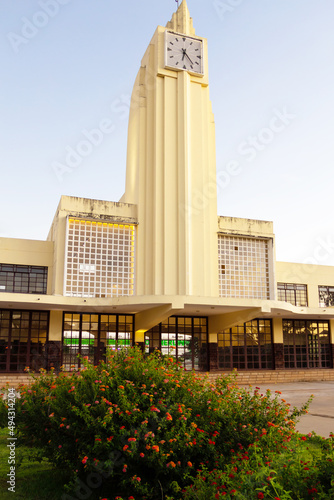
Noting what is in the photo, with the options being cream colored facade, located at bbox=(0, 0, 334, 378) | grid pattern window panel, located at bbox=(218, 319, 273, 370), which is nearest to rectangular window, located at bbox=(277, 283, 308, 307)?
cream colored facade, located at bbox=(0, 0, 334, 378)

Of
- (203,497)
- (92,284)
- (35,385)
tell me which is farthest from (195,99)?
(203,497)

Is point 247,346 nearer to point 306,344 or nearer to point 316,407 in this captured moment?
point 306,344

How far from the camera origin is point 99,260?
1959 cm

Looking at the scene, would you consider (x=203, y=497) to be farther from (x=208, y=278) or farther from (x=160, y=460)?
(x=208, y=278)

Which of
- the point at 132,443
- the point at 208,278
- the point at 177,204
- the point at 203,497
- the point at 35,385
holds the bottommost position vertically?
the point at 203,497

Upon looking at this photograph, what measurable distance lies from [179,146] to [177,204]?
2.82 meters

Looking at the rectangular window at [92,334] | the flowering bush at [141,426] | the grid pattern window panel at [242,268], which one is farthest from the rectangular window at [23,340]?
the flowering bush at [141,426]

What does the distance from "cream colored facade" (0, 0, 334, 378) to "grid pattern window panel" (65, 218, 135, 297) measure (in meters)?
0.04

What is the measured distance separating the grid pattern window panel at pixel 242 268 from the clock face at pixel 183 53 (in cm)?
842

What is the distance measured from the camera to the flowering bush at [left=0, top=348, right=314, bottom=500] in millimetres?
4730

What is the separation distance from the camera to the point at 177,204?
68.6 feet

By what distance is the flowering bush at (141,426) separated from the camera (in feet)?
15.5

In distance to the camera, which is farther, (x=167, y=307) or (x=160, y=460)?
(x=167, y=307)

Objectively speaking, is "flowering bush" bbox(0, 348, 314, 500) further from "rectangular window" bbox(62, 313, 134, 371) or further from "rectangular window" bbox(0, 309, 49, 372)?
"rectangular window" bbox(62, 313, 134, 371)
